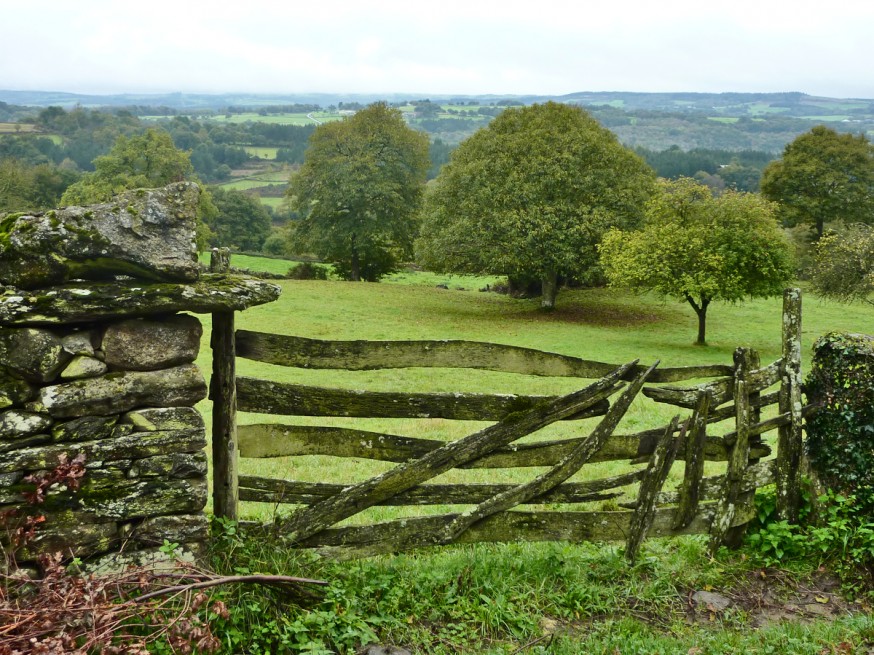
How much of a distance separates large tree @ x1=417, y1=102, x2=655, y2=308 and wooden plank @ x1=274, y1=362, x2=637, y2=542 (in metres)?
29.4

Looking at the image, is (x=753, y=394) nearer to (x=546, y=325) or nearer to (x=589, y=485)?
(x=589, y=485)

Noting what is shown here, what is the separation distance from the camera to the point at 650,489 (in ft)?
19.6

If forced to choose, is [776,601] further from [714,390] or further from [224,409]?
[224,409]

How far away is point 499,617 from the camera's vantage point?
17.5 feet

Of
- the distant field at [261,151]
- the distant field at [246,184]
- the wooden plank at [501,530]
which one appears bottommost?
the wooden plank at [501,530]

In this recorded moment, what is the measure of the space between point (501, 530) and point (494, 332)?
89.1ft

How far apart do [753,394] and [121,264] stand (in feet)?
17.0

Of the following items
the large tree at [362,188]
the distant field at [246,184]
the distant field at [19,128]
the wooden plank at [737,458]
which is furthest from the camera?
the distant field at [19,128]

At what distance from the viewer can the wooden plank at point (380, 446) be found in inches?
216

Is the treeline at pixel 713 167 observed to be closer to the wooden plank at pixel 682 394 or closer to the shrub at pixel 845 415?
the shrub at pixel 845 415

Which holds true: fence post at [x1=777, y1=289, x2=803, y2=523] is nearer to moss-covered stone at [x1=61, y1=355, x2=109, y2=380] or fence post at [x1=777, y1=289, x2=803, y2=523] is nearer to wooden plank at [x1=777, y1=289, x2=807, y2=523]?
wooden plank at [x1=777, y1=289, x2=807, y2=523]

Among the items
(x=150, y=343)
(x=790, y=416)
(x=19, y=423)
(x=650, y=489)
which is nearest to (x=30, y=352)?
(x=19, y=423)

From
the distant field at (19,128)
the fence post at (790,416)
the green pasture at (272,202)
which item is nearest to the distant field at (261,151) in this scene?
the green pasture at (272,202)

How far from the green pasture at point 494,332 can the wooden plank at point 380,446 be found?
3.80 meters
